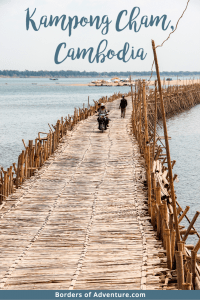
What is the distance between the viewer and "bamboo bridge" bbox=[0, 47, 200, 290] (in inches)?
187

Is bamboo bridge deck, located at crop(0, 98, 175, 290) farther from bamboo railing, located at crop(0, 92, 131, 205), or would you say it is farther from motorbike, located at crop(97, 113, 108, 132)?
motorbike, located at crop(97, 113, 108, 132)

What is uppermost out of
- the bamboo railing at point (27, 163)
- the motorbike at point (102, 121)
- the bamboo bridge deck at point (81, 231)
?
the motorbike at point (102, 121)

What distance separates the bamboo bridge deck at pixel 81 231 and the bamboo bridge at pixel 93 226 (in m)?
0.01

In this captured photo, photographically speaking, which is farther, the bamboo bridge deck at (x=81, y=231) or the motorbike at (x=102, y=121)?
the motorbike at (x=102, y=121)

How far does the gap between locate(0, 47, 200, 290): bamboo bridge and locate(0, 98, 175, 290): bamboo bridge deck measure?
0.04 ft

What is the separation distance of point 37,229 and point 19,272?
5.02 ft

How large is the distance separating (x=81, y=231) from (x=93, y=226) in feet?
0.90

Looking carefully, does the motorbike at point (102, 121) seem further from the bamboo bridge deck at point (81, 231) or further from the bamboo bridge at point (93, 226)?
the bamboo bridge deck at point (81, 231)

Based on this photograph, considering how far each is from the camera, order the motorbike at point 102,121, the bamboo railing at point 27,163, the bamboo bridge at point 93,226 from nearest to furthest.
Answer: the bamboo bridge at point 93,226 → the bamboo railing at point 27,163 → the motorbike at point 102,121

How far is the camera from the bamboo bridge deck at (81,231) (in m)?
4.81

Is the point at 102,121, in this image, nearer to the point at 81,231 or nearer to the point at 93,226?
the point at 93,226

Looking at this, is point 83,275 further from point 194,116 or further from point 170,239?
point 194,116

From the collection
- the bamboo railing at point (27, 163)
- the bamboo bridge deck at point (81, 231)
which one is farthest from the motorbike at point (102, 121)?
the bamboo bridge deck at point (81, 231)
